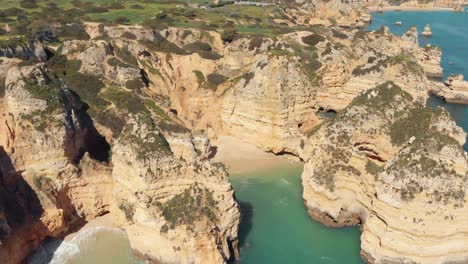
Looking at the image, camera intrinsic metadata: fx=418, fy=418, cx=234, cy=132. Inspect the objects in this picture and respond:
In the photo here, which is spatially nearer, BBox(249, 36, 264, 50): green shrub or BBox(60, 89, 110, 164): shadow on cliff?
BBox(60, 89, 110, 164): shadow on cliff

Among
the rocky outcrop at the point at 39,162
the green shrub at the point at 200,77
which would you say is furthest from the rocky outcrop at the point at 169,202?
the green shrub at the point at 200,77

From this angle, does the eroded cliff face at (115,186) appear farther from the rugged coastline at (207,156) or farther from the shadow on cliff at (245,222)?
the shadow on cliff at (245,222)

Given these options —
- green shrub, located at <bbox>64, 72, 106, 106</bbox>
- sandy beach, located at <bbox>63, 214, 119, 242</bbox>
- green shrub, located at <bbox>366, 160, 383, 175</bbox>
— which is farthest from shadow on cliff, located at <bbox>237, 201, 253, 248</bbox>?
green shrub, located at <bbox>64, 72, 106, 106</bbox>

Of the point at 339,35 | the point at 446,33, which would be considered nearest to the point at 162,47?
the point at 339,35

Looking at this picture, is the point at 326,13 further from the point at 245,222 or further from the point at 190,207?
the point at 190,207

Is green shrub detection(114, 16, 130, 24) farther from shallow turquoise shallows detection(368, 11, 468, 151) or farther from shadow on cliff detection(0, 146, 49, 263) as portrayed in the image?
shallow turquoise shallows detection(368, 11, 468, 151)

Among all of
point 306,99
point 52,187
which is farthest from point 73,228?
point 306,99

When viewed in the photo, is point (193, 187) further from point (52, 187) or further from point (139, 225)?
point (52, 187)
